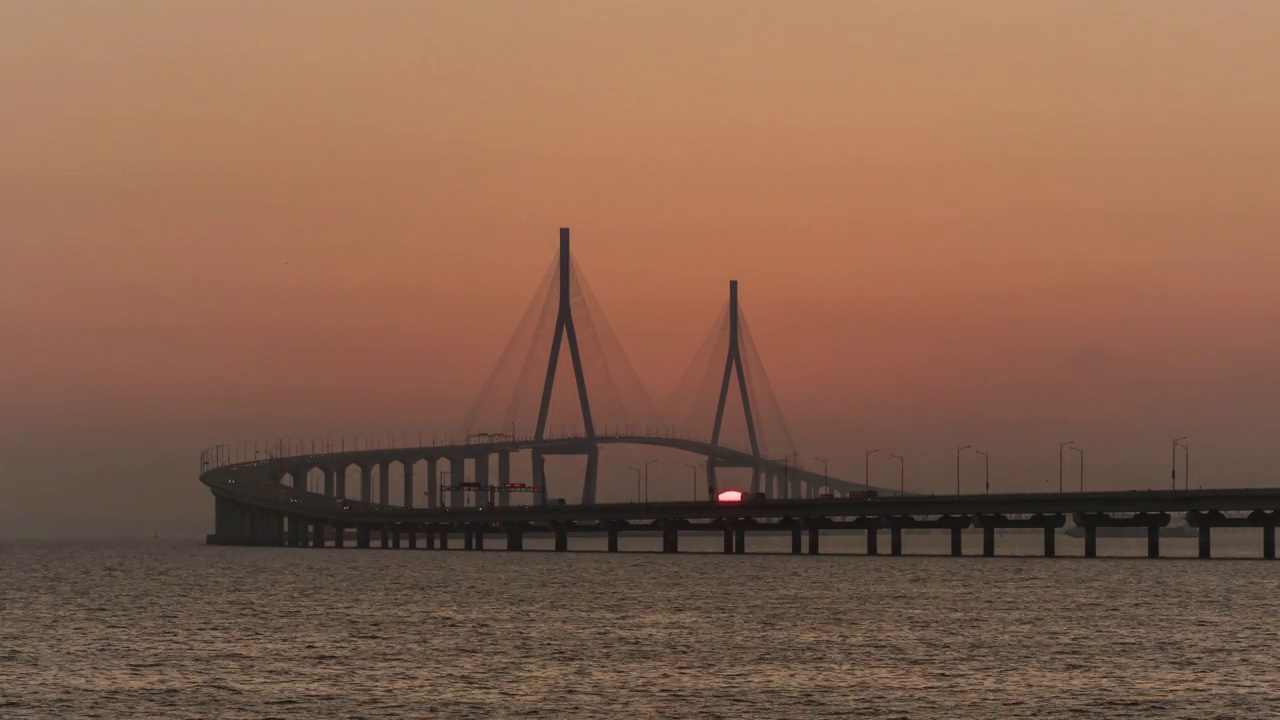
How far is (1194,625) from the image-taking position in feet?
295

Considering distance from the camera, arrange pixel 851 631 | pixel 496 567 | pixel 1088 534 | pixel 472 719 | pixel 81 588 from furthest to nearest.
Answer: pixel 1088 534, pixel 496 567, pixel 81 588, pixel 851 631, pixel 472 719

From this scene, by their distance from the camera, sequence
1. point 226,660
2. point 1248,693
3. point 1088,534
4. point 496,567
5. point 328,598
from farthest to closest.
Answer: point 1088,534 → point 496,567 → point 328,598 → point 226,660 → point 1248,693

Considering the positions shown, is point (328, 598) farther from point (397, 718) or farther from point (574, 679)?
point (397, 718)

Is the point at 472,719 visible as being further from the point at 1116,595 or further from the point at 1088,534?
the point at 1088,534

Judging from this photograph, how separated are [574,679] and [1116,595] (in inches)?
2510

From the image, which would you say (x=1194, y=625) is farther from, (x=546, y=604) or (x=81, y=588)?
(x=81, y=588)

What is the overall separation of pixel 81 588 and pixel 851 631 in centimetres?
7382

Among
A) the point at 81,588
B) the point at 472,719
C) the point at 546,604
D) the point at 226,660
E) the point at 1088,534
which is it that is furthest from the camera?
the point at 1088,534

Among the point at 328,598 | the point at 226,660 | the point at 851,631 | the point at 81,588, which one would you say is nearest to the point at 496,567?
the point at 81,588

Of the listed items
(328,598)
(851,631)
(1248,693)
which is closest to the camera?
(1248,693)

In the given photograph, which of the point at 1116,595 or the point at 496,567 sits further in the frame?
the point at 496,567

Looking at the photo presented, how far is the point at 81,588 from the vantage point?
13662 centimetres

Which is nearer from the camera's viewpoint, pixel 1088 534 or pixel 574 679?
pixel 574 679

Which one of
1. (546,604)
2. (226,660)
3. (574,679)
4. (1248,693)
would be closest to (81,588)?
(546,604)
